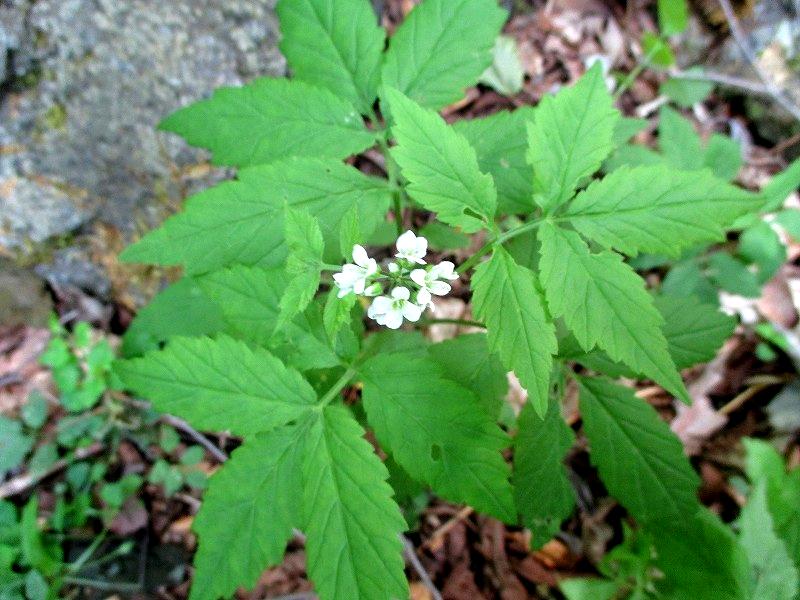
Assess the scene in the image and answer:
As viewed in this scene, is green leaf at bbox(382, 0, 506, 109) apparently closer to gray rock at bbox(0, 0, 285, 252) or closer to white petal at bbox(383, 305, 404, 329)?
white petal at bbox(383, 305, 404, 329)

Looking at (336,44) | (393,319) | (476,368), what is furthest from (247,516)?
(336,44)

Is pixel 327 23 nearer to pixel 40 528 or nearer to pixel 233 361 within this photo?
pixel 233 361

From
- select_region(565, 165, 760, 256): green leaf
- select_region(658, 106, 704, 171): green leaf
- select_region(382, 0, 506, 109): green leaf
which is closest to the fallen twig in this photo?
select_region(382, 0, 506, 109): green leaf

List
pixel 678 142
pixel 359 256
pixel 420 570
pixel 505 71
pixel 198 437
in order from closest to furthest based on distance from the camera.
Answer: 1. pixel 359 256
2. pixel 420 570
3. pixel 198 437
4. pixel 678 142
5. pixel 505 71

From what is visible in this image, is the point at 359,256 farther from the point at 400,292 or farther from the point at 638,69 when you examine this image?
the point at 638,69

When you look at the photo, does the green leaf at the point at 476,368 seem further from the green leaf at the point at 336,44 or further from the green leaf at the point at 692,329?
the green leaf at the point at 336,44

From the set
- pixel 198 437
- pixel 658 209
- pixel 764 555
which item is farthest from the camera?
pixel 198 437
